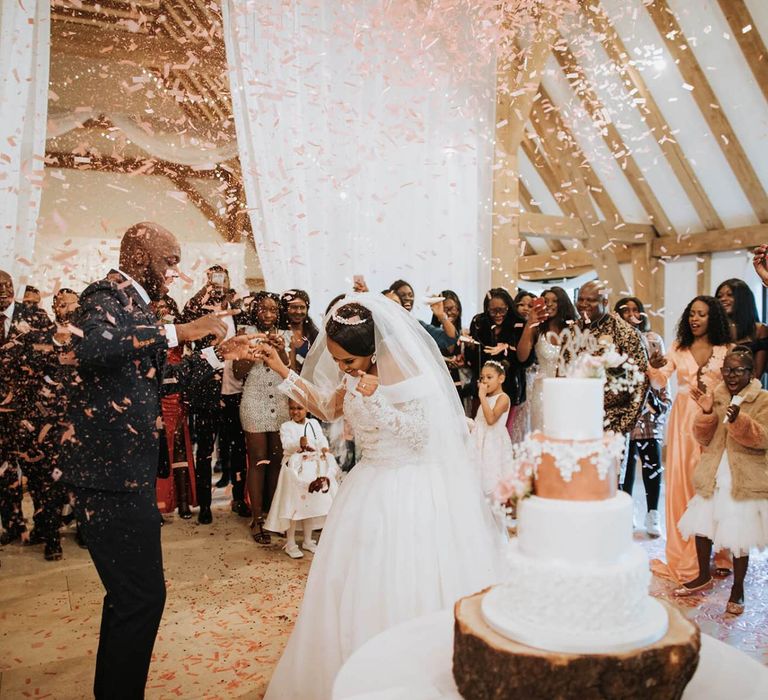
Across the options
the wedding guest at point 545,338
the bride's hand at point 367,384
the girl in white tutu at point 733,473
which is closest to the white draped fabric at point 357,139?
the wedding guest at point 545,338

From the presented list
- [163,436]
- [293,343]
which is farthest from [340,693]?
[163,436]

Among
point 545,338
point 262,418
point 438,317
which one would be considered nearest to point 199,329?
point 262,418

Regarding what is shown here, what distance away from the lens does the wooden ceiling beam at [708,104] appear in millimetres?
6930

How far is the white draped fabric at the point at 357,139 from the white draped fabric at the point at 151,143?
1.54 ft

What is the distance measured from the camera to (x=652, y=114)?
7992mm

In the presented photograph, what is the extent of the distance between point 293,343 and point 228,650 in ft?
6.49

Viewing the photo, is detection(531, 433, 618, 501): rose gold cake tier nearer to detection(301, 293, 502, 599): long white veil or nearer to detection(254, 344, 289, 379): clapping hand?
detection(301, 293, 502, 599): long white veil

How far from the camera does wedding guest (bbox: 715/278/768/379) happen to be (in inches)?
154

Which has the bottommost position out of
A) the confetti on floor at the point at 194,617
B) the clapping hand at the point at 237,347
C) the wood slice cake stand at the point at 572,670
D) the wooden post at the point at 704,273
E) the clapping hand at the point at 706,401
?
the confetti on floor at the point at 194,617

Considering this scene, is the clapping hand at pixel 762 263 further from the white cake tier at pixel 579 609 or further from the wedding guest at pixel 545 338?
the white cake tier at pixel 579 609

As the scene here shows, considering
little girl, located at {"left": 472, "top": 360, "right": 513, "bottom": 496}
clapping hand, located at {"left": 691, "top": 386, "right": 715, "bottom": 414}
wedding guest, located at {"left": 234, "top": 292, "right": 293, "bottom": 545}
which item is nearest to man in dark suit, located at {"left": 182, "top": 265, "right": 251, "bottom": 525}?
wedding guest, located at {"left": 234, "top": 292, "right": 293, "bottom": 545}

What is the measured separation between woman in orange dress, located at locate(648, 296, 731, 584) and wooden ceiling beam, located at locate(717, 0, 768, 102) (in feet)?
14.5

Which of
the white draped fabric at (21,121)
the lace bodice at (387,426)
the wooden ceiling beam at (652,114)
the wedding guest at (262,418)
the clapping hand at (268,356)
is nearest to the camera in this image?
the lace bodice at (387,426)

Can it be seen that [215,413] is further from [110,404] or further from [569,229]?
[569,229]
